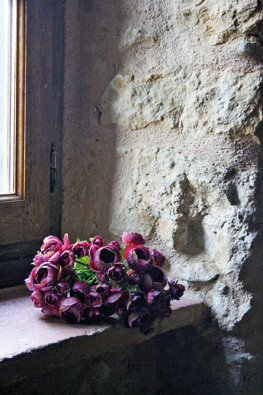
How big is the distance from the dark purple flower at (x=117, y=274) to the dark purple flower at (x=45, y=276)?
118mm

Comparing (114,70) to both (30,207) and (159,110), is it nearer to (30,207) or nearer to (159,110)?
(159,110)

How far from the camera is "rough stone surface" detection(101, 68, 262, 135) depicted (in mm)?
878

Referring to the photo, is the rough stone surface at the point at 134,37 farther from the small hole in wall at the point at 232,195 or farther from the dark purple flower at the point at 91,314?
the dark purple flower at the point at 91,314

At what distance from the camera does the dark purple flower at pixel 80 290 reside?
2.63 feet

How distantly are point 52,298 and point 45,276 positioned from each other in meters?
0.05

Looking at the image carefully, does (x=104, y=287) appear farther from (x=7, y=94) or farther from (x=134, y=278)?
(x=7, y=94)

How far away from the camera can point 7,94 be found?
1.04m

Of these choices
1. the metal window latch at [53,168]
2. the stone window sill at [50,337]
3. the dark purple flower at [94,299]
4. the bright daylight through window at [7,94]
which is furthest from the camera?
the metal window latch at [53,168]

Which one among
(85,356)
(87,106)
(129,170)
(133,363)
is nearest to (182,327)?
(133,363)

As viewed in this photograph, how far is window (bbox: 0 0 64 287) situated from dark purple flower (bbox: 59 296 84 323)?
0.34 meters

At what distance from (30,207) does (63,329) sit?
428 millimetres

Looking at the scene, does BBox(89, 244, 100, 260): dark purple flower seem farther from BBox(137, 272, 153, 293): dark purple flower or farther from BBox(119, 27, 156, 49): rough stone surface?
BBox(119, 27, 156, 49): rough stone surface

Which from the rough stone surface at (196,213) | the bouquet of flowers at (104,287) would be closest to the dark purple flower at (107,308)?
the bouquet of flowers at (104,287)

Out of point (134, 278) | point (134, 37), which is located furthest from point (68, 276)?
point (134, 37)
